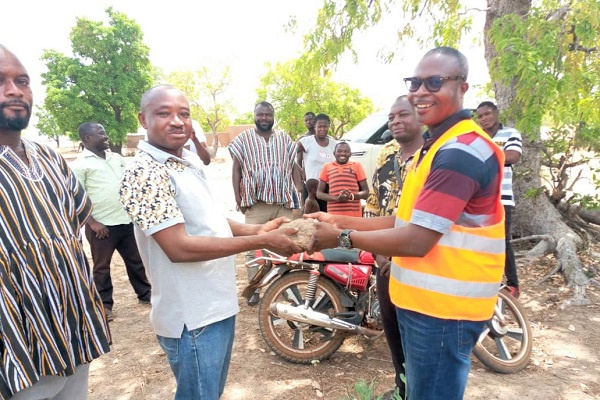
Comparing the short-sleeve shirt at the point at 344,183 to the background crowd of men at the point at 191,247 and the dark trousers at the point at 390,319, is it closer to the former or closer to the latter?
the dark trousers at the point at 390,319

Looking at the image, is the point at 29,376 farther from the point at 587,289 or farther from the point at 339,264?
the point at 587,289

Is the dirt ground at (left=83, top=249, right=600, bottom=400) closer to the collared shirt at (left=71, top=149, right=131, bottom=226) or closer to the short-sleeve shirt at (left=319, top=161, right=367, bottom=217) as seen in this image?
the collared shirt at (left=71, top=149, right=131, bottom=226)

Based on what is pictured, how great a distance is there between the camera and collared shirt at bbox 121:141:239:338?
164 cm

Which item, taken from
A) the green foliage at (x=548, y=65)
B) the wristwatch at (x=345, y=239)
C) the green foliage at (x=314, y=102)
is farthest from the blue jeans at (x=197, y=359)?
the green foliage at (x=314, y=102)

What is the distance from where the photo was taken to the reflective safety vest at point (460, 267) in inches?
66.5

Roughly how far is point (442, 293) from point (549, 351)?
2673mm

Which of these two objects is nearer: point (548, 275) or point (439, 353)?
point (439, 353)

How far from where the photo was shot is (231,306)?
1.89 m

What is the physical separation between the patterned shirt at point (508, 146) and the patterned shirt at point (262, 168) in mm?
2292

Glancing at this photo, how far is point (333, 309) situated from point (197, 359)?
1875 millimetres

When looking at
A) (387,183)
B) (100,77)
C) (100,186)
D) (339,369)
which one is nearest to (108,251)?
(100,186)

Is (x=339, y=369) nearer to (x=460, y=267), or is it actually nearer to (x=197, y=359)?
(x=197, y=359)

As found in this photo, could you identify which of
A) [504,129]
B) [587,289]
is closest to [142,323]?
[504,129]

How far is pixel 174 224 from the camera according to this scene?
1643mm
